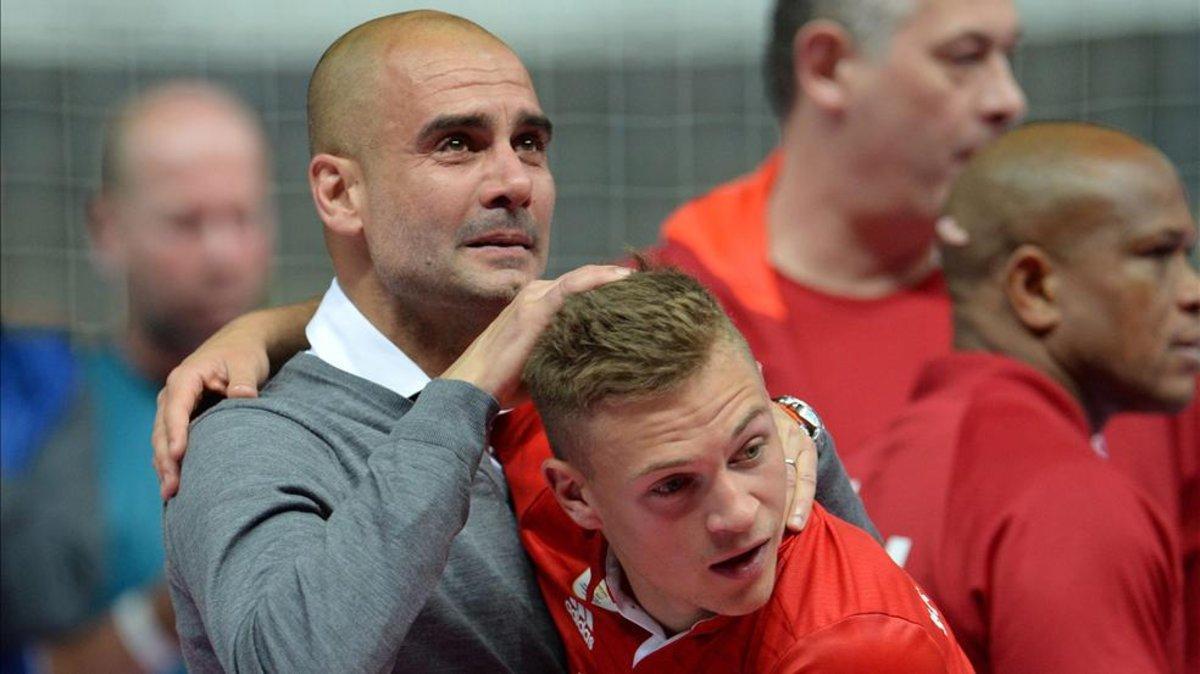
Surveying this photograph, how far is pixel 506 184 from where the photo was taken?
2.55m

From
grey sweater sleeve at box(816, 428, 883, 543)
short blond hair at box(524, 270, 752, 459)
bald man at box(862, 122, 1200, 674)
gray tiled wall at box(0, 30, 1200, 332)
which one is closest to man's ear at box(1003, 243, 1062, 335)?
bald man at box(862, 122, 1200, 674)

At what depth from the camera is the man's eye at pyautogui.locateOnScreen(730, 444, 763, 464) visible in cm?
213

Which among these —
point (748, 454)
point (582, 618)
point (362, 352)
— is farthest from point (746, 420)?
point (362, 352)

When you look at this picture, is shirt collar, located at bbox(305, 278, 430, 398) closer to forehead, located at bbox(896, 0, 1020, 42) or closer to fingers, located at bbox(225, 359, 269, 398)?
fingers, located at bbox(225, 359, 269, 398)

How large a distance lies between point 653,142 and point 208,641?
11.8 feet

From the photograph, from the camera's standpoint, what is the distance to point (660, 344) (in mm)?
2109

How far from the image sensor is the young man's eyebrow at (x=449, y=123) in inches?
101

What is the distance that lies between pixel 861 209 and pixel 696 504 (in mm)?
2163

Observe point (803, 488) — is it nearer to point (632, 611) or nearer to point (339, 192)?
point (632, 611)

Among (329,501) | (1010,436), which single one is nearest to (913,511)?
(1010,436)

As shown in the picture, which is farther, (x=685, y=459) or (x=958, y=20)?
(x=958, y=20)

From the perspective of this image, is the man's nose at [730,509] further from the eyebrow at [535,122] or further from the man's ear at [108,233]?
the man's ear at [108,233]

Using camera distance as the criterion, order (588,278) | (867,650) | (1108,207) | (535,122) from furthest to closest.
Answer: (1108,207), (535,122), (588,278), (867,650)

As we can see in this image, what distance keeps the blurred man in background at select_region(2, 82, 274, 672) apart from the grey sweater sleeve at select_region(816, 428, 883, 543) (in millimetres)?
1828
